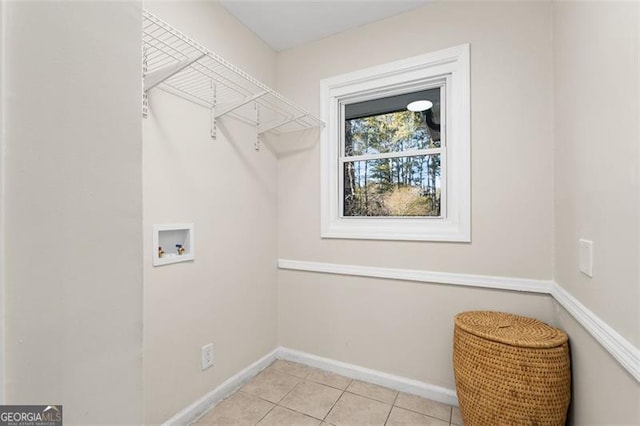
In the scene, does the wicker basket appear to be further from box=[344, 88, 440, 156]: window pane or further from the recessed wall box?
the recessed wall box

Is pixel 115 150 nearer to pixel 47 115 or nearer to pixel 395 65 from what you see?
pixel 47 115

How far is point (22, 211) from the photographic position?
323 millimetres

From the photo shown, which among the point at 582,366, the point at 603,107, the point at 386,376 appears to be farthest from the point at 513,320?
the point at 603,107

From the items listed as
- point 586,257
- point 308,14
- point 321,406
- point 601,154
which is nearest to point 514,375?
point 586,257

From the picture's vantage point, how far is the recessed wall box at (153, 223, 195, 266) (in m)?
1.41

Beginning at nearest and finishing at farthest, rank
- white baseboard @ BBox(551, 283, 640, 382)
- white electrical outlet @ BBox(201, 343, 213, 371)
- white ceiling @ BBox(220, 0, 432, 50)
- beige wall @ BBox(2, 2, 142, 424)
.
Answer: beige wall @ BBox(2, 2, 142, 424) < white baseboard @ BBox(551, 283, 640, 382) < white electrical outlet @ BBox(201, 343, 213, 371) < white ceiling @ BBox(220, 0, 432, 50)

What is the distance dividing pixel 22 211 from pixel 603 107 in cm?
145

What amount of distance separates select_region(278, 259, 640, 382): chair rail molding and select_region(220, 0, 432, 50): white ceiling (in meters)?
1.66

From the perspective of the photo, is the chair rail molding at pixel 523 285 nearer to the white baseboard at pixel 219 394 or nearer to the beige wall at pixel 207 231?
the beige wall at pixel 207 231

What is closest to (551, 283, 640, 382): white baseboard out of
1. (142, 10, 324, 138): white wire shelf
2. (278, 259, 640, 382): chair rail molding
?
(278, 259, 640, 382): chair rail molding

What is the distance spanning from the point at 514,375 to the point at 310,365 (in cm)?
135

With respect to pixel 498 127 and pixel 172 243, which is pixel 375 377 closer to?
pixel 172 243

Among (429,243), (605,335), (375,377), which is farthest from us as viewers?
(375,377)

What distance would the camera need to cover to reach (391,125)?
1.99 metres
